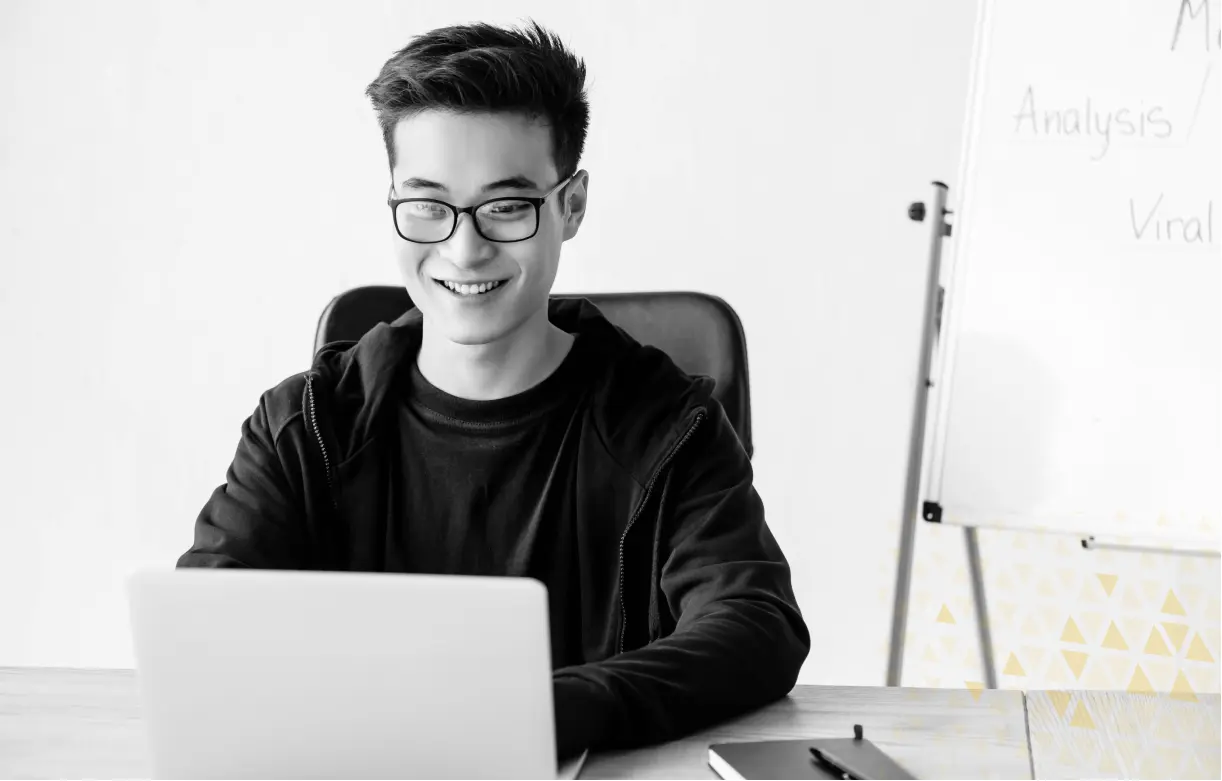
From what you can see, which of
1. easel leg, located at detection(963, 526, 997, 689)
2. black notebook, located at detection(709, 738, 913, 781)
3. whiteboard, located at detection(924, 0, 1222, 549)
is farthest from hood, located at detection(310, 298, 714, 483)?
easel leg, located at detection(963, 526, 997, 689)

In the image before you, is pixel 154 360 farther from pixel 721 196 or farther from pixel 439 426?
pixel 439 426

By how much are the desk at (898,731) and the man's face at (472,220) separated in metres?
0.49

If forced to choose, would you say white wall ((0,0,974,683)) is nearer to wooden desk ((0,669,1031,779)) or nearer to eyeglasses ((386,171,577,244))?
eyeglasses ((386,171,577,244))

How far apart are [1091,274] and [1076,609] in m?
0.78

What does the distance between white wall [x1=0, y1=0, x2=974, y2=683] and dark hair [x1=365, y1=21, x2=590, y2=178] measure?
35.7 inches

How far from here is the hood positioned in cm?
128

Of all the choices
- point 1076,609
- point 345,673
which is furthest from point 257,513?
point 1076,609

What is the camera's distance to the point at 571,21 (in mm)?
2295

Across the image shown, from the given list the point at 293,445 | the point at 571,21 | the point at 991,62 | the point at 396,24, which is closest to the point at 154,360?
the point at 396,24

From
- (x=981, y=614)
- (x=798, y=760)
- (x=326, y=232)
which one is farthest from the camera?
(x=326, y=232)

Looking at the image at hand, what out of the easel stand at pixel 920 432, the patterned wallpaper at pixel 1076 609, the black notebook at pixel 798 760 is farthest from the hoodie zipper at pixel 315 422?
the patterned wallpaper at pixel 1076 609

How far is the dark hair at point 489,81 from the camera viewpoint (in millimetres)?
1297

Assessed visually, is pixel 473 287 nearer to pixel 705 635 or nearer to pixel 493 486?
pixel 493 486

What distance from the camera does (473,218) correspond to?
1.27m
